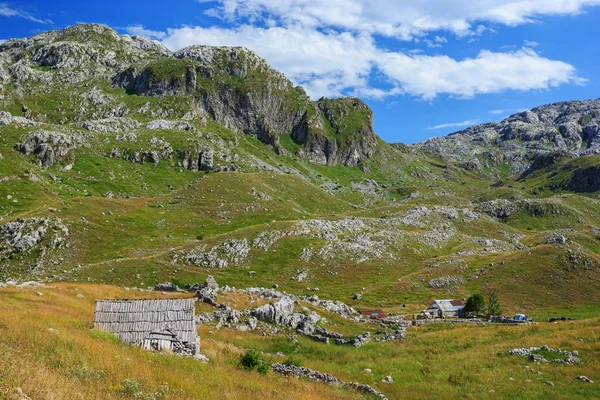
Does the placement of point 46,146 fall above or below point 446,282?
above

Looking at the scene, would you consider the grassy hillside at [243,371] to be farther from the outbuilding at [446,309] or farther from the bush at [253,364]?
Result: the outbuilding at [446,309]

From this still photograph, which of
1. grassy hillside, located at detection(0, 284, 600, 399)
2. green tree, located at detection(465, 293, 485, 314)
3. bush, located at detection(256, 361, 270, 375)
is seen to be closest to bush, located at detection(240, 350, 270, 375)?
bush, located at detection(256, 361, 270, 375)

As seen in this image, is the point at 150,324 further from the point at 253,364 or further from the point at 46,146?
the point at 46,146

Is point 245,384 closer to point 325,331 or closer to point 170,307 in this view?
point 170,307

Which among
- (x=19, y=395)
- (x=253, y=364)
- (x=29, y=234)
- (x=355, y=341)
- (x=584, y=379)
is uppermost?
(x=29, y=234)

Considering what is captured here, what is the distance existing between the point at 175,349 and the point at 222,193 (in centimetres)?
14227

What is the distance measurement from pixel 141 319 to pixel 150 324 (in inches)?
29.1

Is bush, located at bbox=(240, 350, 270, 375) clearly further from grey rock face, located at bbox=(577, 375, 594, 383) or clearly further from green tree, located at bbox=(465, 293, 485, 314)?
green tree, located at bbox=(465, 293, 485, 314)

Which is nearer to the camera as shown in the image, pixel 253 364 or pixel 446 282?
pixel 253 364

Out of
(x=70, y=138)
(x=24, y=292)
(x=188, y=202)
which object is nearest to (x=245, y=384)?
(x=24, y=292)

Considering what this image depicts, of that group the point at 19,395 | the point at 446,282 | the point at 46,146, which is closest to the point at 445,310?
the point at 446,282

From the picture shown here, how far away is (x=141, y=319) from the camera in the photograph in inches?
1109

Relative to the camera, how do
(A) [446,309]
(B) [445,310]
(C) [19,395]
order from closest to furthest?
1. (C) [19,395]
2. (B) [445,310]
3. (A) [446,309]

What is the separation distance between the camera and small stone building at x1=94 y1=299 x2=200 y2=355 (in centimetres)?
2762
